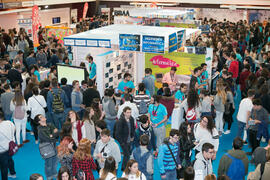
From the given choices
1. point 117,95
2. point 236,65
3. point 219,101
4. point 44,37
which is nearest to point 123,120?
point 117,95

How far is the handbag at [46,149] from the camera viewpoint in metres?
5.56

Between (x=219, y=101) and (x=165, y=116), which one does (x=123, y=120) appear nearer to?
(x=165, y=116)

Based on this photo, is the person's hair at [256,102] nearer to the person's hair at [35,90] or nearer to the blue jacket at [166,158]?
the blue jacket at [166,158]

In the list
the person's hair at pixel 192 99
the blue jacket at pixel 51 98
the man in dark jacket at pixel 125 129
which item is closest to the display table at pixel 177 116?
the person's hair at pixel 192 99

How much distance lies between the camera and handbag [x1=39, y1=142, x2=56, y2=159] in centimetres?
556

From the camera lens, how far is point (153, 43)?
28.9 ft

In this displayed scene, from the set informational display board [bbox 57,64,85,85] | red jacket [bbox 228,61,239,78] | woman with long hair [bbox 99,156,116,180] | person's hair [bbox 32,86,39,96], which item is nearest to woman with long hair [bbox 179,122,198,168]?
woman with long hair [bbox 99,156,116,180]

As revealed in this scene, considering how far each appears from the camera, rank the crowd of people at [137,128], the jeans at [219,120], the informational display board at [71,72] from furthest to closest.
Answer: the informational display board at [71,72] → the jeans at [219,120] → the crowd of people at [137,128]

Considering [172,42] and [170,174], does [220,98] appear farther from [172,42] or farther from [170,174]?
[170,174]

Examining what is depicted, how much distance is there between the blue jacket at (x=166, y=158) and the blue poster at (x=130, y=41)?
459cm

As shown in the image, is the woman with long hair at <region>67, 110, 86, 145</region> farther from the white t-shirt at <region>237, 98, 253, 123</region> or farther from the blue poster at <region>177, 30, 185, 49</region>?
the blue poster at <region>177, 30, 185, 49</region>

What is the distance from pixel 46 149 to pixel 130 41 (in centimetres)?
444

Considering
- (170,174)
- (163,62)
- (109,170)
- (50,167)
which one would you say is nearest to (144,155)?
(170,174)

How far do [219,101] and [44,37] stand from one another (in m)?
11.7
